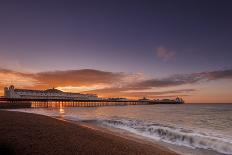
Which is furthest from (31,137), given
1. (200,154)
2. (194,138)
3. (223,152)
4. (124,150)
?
(194,138)

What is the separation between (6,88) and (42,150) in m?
117

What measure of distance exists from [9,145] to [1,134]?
1.56 m

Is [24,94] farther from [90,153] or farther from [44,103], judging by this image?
[90,153]

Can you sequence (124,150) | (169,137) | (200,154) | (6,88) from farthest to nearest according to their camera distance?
(6,88) < (169,137) < (200,154) < (124,150)

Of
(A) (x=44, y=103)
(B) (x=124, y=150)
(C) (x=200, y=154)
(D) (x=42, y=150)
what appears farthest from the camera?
(A) (x=44, y=103)

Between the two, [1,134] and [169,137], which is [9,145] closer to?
[1,134]

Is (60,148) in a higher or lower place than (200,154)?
higher

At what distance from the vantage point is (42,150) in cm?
547

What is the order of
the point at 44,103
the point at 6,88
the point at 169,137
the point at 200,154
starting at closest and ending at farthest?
the point at 200,154 < the point at 169,137 < the point at 44,103 < the point at 6,88

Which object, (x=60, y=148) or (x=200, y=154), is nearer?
(x=60, y=148)

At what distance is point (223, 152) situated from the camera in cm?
880

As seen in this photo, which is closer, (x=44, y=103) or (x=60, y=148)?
(x=60, y=148)

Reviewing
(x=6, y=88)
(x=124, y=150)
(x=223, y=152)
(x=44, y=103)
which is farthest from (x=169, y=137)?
(x=6, y=88)

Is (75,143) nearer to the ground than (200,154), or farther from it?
farther from it
